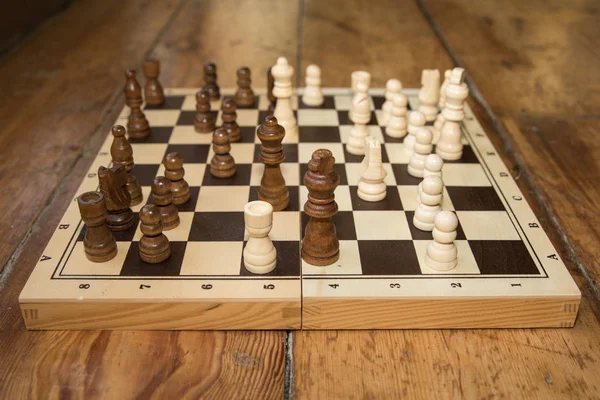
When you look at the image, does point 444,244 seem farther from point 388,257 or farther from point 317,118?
point 317,118

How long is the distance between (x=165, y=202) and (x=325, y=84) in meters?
1.26

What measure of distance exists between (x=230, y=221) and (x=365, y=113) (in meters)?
0.62

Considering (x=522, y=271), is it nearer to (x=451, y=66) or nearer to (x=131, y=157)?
(x=131, y=157)

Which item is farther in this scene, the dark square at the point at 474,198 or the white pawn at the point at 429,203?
the dark square at the point at 474,198

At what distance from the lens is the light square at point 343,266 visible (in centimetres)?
138

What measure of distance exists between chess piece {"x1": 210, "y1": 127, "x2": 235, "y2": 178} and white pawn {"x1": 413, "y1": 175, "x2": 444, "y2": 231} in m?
0.56

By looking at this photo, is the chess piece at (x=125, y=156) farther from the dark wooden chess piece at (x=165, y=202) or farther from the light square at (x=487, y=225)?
the light square at (x=487, y=225)

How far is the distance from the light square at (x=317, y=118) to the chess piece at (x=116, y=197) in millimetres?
775

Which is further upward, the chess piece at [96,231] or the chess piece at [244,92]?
the chess piece at [96,231]

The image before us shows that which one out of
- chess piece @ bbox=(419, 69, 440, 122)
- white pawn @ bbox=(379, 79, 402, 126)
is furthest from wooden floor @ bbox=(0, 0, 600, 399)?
white pawn @ bbox=(379, 79, 402, 126)

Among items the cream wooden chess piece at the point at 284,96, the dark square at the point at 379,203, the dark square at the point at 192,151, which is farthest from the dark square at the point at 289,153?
the dark square at the point at 379,203

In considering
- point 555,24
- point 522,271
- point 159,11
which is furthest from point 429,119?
point 159,11

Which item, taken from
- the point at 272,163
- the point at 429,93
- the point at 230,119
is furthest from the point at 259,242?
the point at 429,93

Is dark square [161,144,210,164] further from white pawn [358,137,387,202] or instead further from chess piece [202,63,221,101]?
white pawn [358,137,387,202]
